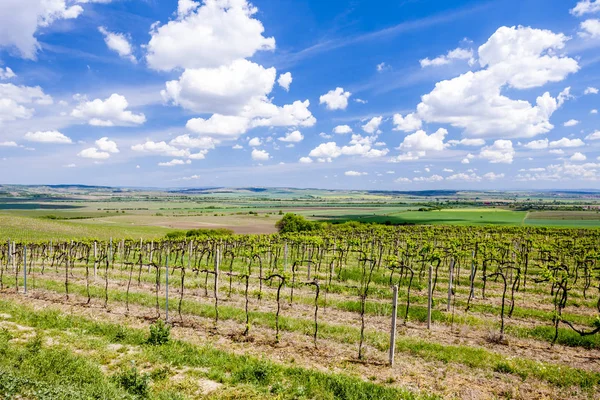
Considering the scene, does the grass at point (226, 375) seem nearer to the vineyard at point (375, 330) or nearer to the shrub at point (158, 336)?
the vineyard at point (375, 330)

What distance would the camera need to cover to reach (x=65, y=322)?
44.0 feet

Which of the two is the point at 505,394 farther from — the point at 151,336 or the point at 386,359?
the point at 151,336

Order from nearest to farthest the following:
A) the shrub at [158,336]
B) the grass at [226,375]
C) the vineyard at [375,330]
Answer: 1. the grass at [226,375]
2. the vineyard at [375,330]
3. the shrub at [158,336]

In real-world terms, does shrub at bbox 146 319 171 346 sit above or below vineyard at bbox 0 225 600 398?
above

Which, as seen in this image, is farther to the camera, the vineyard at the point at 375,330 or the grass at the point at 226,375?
the vineyard at the point at 375,330

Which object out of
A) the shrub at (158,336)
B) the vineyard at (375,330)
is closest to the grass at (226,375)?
the vineyard at (375,330)

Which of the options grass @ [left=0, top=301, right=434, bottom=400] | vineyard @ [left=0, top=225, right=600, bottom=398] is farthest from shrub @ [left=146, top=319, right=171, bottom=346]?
vineyard @ [left=0, top=225, right=600, bottom=398]

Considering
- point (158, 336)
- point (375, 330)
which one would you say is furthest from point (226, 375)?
point (375, 330)

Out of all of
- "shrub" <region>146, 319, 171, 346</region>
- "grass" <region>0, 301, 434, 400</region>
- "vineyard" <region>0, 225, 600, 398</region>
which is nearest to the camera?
"grass" <region>0, 301, 434, 400</region>

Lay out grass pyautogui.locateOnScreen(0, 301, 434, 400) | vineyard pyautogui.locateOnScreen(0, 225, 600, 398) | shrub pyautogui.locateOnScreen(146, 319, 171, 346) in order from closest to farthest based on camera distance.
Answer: grass pyautogui.locateOnScreen(0, 301, 434, 400) < vineyard pyautogui.locateOnScreen(0, 225, 600, 398) < shrub pyautogui.locateOnScreen(146, 319, 171, 346)

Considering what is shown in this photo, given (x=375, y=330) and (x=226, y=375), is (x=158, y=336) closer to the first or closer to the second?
(x=226, y=375)

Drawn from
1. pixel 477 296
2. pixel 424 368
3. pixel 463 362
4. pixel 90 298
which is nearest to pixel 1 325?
pixel 90 298

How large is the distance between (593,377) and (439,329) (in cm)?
508

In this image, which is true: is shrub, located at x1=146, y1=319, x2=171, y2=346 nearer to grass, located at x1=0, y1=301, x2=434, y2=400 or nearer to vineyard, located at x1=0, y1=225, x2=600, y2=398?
grass, located at x1=0, y1=301, x2=434, y2=400
